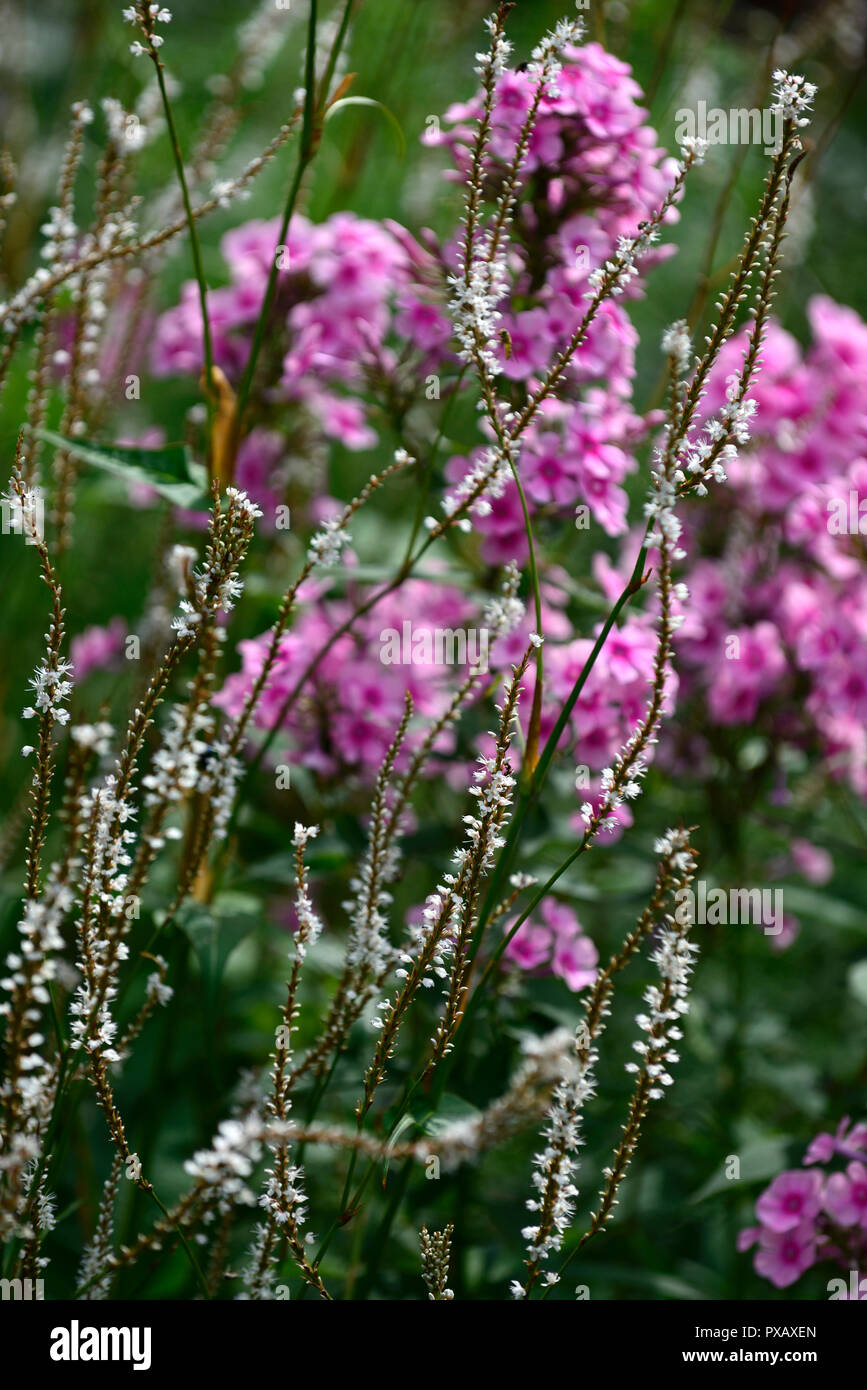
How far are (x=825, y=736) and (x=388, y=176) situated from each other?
7.05ft

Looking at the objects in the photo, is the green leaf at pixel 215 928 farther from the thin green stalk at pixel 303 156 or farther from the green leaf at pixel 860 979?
the green leaf at pixel 860 979

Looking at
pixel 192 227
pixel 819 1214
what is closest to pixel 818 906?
pixel 819 1214

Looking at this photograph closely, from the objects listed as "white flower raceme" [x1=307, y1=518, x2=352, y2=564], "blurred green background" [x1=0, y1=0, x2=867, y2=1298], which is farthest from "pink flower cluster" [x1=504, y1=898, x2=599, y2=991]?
"white flower raceme" [x1=307, y1=518, x2=352, y2=564]

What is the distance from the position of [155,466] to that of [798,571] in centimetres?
116

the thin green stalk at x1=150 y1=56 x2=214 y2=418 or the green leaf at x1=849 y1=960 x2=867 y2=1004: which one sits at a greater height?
the thin green stalk at x1=150 y1=56 x2=214 y2=418

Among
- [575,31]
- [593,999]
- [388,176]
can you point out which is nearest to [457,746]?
[593,999]

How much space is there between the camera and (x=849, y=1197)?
4.36ft

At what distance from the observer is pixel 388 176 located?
3.32 m

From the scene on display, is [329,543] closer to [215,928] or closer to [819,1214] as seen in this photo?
[215,928]

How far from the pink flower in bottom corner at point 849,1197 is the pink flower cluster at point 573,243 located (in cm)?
77

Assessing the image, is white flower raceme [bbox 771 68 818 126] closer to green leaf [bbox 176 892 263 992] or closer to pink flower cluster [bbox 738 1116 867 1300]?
green leaf [bbox 176 892 263 992]

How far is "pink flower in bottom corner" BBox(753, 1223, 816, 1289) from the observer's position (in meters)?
1.39

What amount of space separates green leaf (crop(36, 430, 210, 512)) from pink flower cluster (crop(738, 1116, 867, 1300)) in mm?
998

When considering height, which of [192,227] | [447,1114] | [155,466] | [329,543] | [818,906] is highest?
[192,227]
